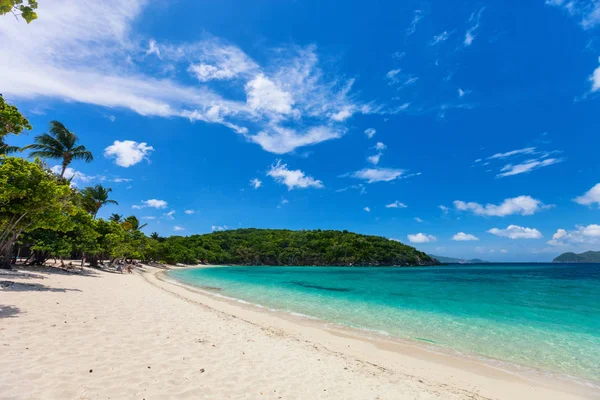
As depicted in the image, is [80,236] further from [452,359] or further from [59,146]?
[452,359]

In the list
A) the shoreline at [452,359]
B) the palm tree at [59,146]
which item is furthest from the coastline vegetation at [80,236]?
the shoreline at [452,359]

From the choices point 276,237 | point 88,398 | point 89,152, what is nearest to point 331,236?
point 276,237

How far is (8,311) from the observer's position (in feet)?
28.2

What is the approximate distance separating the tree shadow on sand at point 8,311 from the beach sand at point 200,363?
21mm

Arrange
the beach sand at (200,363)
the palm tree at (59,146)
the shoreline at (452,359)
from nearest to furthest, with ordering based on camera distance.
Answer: the beach sand at (200,363) → the shoreline at (452,359) → the palm tree at (59,146)

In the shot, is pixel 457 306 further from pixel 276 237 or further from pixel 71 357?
pixel 276 237

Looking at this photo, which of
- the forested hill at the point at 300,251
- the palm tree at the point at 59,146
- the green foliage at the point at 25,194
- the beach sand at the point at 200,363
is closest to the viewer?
the beach sand at the point at 200,363

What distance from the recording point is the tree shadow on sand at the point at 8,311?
8093 mm

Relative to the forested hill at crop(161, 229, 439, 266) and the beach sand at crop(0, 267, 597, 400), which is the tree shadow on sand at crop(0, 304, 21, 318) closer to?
the beach sand at crop(0, 267, 597, 400)

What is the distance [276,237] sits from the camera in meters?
149

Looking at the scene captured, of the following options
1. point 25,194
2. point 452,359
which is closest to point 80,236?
point 25,194

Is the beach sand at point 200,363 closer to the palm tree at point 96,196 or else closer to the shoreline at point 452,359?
the shoreline at point 452,359

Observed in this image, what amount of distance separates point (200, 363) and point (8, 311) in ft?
22.4

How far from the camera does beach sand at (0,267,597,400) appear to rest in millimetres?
5066
